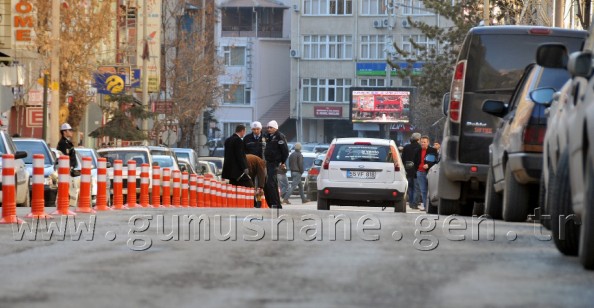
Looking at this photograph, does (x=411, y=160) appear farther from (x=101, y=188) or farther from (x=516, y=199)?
(x=516, y=199)

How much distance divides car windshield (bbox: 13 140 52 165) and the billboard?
76.2 meters

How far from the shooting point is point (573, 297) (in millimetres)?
7484

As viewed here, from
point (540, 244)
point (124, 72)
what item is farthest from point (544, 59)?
point (124, 72)

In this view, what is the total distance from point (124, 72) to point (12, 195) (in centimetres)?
4437

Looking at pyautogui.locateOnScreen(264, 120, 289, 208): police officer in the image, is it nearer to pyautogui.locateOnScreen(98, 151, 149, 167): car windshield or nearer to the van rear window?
pyautogui.locateOnScreen(98, 151, 149, 167): car windshield

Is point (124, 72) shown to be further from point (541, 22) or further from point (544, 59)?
point (544, 59)

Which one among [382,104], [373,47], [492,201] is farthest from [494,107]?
[373,47]

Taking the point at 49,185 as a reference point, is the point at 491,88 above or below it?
above

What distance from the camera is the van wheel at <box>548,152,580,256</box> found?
9828 mm

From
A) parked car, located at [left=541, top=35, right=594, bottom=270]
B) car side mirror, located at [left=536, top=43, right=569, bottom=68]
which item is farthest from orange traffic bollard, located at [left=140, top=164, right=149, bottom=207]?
car side mirror, located at [left=536, top=43, right=569, bottom=68]

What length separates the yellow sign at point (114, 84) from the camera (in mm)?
53656

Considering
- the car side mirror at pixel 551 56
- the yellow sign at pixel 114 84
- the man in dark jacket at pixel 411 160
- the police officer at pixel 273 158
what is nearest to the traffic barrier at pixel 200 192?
the police officer at pixel 273 158

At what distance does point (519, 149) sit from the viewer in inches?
592

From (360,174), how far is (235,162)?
2571 millimetres
